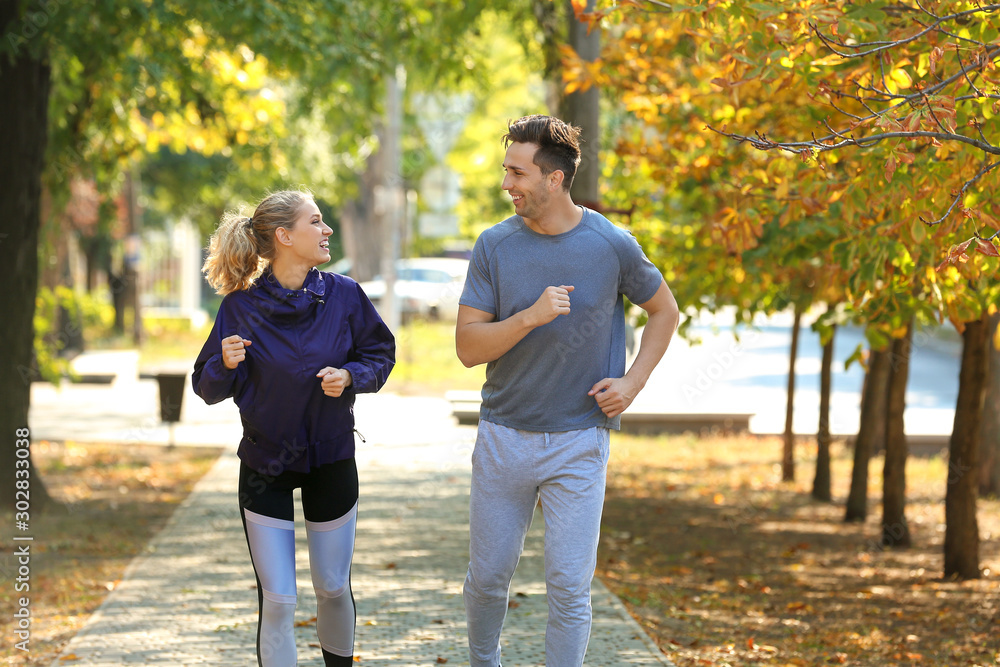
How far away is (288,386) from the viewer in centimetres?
372

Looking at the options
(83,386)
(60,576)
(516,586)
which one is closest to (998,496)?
(516,586)

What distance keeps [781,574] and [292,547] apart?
4603mm

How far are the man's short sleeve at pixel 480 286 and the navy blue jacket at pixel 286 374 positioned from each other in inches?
14.7

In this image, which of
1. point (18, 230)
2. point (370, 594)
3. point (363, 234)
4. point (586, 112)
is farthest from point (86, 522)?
point (363, 234)

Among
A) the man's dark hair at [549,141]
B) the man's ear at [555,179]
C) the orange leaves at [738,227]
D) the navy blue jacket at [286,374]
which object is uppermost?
the man's dark hair at [549,141]

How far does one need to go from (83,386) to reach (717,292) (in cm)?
1328

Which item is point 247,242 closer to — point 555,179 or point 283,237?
point 283,237

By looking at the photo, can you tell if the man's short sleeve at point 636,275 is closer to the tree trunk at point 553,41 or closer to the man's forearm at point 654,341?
the man's forearm at point 654,341

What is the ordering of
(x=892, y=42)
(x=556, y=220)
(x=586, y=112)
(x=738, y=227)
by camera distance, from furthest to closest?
1. (x=586, y=112)
2. (x=738, y=227)
3. (x=892, y=42)
4. (x=556, y=220)

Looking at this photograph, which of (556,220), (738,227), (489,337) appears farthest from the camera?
(738,227)

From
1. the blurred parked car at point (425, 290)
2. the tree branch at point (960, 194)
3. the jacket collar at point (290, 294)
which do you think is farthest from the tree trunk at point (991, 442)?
the blurred parked car at point (425, 290)

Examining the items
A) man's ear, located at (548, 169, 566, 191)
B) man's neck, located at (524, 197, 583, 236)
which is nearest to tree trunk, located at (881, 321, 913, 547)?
man's neck, located at (524, 197, 583, 236)

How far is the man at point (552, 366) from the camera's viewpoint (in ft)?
12.0

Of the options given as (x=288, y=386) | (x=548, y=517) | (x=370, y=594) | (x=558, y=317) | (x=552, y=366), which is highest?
(x=558, y=317)
